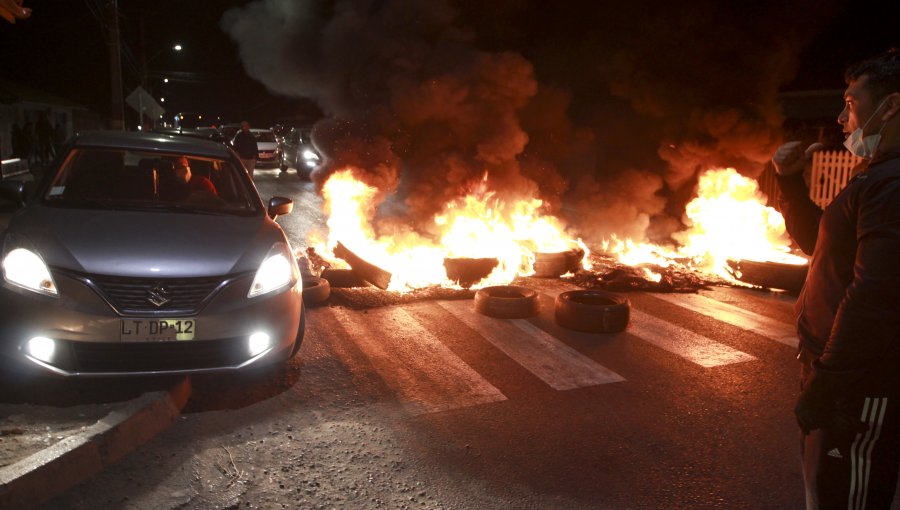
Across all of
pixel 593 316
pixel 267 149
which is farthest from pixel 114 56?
pixel 593 316

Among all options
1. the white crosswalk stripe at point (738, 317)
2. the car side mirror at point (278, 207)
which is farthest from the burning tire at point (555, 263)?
the car side mirror at point (278, 207)

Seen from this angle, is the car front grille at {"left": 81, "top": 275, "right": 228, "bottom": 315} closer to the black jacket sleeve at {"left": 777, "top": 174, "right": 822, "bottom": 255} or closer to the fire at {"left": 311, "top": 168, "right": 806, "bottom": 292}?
the black jacket sleeve at {"left": 777, "top": 174, "right": 822, "bottom": 255}

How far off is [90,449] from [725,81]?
41.1 ft

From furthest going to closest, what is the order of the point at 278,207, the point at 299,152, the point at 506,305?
the point at 299,152 → the point at 506,305 → the point at 278,207

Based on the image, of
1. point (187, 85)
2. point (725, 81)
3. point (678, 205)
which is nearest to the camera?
point (725, 81)

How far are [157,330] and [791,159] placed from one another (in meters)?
3.74

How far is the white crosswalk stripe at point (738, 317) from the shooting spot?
679 cm

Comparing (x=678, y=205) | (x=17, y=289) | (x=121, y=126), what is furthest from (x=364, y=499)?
(x=121, y=126)

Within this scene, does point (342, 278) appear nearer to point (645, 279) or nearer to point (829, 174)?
point (645, 279)

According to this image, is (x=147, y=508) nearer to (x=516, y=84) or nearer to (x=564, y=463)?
(x=564, y=463)

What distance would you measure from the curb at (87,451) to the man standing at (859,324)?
11.8 ft

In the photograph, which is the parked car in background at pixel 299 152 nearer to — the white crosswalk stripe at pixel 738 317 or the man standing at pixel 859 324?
the white crosswalk stripe at pixel 738 317

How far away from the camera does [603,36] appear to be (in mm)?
15078

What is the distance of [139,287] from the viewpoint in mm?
4172
